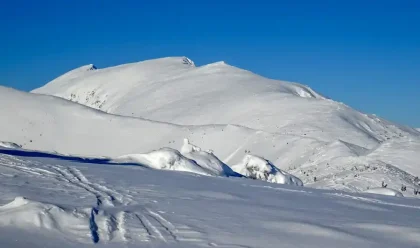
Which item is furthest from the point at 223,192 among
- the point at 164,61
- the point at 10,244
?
the point at 164,61

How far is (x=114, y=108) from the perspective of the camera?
3342 inches

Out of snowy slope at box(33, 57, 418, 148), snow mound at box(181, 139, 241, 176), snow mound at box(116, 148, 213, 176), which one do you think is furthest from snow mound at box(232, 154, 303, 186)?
snowy slope at box(33, 57, 418, 148)

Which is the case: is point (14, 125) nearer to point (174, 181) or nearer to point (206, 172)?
point (206, 172)

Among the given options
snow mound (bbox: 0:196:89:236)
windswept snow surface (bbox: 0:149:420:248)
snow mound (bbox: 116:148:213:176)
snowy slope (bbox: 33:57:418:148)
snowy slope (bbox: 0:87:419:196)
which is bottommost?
snow mound (bbox: 0:196:89:236)

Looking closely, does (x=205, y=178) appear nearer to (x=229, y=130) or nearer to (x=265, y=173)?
(x=265, y=173)

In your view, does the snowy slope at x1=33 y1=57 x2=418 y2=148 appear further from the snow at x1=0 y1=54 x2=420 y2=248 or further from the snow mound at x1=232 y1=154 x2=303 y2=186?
the snow mound at x1=232 y1=154 x2=303 y2=186

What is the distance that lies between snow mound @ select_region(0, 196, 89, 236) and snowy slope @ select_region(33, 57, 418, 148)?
42.3 metres

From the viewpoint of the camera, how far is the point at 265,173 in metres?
22.6

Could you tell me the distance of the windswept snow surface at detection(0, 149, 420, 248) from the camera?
7.75 metres

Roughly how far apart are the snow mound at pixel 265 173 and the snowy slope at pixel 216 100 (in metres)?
26.4

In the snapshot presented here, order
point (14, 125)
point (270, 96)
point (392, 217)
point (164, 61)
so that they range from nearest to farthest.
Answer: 1. point (392, 217)
2. point (14, 125)
3. point (270, 96)
4. point (164, 61)

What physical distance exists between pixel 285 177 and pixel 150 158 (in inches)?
223

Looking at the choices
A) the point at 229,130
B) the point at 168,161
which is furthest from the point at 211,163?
the point at 229,130

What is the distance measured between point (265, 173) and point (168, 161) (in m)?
4.25
